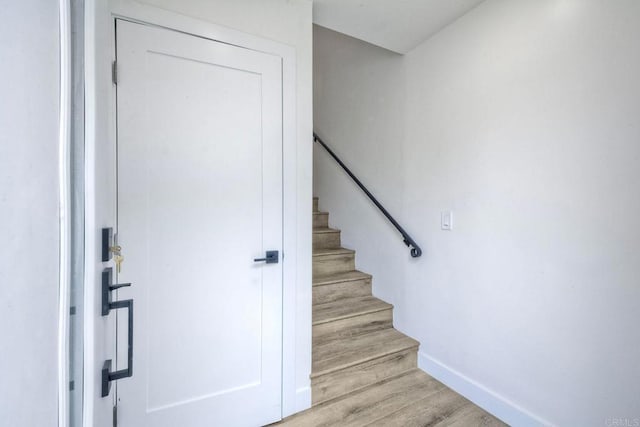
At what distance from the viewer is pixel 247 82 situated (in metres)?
1.56

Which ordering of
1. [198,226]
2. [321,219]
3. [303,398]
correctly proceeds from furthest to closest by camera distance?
[321,219], [303,398], [198,226]

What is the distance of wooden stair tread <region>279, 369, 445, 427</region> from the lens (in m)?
1.68

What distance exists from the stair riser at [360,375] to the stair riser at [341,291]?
604 millimetres

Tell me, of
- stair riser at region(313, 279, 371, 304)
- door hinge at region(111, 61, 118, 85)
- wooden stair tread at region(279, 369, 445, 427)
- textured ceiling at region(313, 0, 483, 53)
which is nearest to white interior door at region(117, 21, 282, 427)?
door hinge at region(111, 61, 118, 85)

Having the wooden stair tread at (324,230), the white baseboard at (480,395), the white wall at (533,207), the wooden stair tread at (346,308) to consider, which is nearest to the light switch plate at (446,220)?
the white wall at (533,207)

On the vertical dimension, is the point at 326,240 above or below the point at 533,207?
below

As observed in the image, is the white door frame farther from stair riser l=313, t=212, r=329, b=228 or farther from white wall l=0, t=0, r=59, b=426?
stair riser l=313, t=212, r=329, b=228

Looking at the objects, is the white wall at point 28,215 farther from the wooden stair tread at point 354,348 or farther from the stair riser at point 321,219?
the stair riser at point 321,219

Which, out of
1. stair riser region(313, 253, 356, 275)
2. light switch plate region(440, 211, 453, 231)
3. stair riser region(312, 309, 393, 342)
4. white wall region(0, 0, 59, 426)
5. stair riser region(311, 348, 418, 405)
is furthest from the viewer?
stair riser region(313, 253, 356, 275)

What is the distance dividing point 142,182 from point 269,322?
3.29 ft

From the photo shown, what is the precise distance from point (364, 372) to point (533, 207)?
1.48 metres

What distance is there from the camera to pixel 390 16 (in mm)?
1824

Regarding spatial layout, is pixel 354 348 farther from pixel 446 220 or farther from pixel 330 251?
pixel 446 220

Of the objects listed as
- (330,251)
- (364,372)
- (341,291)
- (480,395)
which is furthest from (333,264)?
(480,395)
